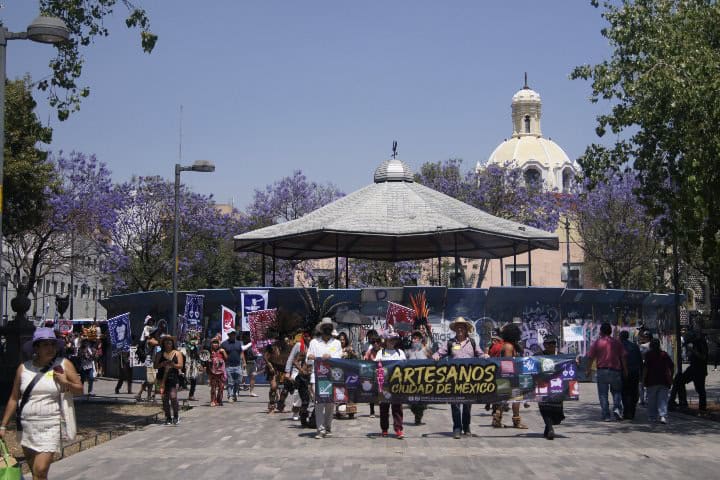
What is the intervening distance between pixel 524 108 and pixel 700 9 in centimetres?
8994

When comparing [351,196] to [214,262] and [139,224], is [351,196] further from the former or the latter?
[214,262]

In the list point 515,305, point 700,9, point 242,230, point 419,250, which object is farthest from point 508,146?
point 700,9

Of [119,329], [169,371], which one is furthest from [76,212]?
[169,371]

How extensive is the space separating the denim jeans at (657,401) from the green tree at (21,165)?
17267mm

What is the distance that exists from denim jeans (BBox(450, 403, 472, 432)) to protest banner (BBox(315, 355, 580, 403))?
0.44 ft

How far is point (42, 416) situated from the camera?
8406mm

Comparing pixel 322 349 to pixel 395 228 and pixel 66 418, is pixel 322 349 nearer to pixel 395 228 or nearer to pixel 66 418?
pixel 66 418

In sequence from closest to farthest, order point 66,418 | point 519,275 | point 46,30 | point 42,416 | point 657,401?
1. point 42,416
2. point 66,418
3. point 46,30
4. point 657,401
5. point 519,275

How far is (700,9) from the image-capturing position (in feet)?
60.5

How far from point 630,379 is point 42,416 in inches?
473

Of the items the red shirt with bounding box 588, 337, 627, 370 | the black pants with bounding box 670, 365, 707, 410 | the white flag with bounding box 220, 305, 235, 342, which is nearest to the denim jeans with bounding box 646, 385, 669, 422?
the red shirt with bounding box 588, 337, 627, 370

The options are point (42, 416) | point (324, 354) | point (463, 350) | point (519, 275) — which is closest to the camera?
point (42, 416)

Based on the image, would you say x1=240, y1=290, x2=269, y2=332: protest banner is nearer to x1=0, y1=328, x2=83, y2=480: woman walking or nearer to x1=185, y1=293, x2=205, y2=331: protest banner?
x1=185, y1=293, x2=205, y2=331: protest banner

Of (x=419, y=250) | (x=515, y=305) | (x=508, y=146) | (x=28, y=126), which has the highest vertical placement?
(x=508, y=146)
